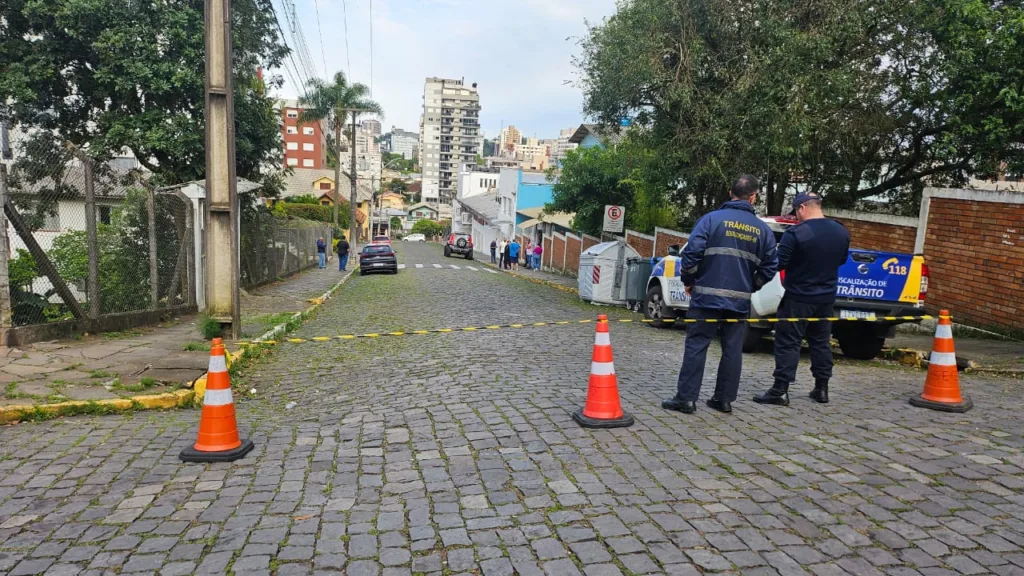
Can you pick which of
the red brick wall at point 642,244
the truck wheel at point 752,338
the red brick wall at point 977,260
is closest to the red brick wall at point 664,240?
the red brick wall at point 642,244

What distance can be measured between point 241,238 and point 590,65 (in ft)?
30.5

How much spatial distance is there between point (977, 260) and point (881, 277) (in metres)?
3.58

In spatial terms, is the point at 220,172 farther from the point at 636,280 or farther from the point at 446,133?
the point at 446,133

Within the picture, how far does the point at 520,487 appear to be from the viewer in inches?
150

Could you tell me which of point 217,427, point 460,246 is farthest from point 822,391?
point 460,246

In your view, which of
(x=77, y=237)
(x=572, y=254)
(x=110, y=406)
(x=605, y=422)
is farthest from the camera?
(x=572, y=254)

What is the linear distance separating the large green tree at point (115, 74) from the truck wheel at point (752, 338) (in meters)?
11.4

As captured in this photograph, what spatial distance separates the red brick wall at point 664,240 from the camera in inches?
737

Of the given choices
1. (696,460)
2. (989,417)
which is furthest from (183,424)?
(989,417)

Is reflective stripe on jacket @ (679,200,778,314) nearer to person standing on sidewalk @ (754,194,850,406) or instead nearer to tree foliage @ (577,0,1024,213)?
person standing on sidewalk @ (754,194,850,406)

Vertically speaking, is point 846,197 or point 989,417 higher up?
point 846,197

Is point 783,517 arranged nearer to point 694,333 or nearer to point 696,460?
point 696,460

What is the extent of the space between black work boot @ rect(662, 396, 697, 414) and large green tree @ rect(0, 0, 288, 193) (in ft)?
39.1

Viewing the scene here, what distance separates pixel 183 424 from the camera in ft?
17.5
